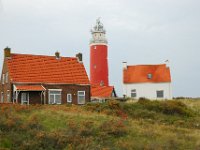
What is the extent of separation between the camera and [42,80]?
132 ft

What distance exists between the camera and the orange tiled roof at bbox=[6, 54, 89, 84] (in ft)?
131

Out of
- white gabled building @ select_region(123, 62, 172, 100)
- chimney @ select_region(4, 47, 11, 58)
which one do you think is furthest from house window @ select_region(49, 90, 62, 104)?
white gabled building @ select_region(123, 62, 172, 100)

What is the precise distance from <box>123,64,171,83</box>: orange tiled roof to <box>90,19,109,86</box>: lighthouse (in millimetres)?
5578

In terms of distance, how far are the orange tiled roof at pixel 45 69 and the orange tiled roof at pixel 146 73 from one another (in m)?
8.33

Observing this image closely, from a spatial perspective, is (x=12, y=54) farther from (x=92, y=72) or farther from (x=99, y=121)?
(x=99, y=121)

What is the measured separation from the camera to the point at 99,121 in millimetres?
22734

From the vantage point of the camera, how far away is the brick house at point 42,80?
128 ft

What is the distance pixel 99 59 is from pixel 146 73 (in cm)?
893

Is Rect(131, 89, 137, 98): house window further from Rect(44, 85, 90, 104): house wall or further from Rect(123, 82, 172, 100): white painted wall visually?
Rect(44, 85, 90, 104): house wall

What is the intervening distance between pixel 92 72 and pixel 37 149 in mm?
39644

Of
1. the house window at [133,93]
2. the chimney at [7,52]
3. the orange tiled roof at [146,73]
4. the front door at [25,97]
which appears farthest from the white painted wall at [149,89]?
the chimney at [7,52]

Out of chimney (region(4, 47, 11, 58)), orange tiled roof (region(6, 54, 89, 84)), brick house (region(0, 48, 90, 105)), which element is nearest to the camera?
brick house (region(0, 48, 90, 105))

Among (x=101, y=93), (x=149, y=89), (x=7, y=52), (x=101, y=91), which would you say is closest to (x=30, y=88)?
(x=7, y=52)

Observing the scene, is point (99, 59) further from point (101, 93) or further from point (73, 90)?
point (73, 90)
